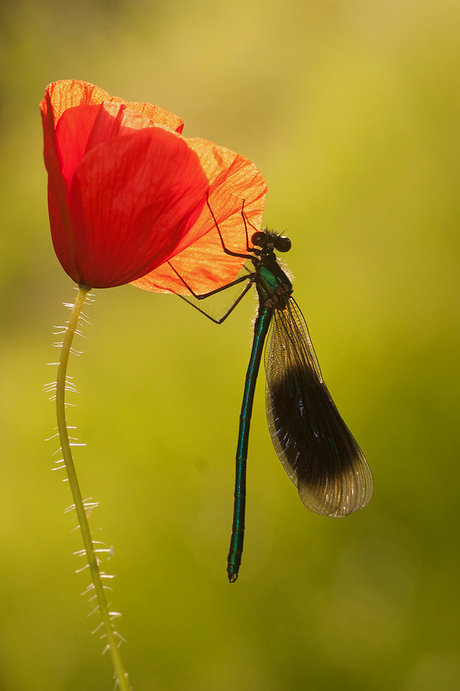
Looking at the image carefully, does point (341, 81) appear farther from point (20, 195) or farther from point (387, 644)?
point (387, 644)

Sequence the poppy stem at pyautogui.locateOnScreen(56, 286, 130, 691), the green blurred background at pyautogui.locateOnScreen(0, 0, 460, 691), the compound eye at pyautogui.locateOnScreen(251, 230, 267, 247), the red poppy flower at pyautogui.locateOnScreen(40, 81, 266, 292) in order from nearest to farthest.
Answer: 1. the poppy stem at pyautogui.locateOnScreen(56, 286, 130, 691)
2. the red poppy flower at pyautogui.locateOnScreen(40, 81, 266, 292)
3. the compound eye at pyautogui.locateOnScreen(251, 230, 267, 247)
4. the green blurred background at pyautogui.locateOnScreen(0, 0, 460, 691)

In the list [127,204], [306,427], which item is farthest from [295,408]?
[127,204]

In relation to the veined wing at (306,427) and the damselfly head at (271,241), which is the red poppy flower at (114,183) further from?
the veined wing at (306,427)

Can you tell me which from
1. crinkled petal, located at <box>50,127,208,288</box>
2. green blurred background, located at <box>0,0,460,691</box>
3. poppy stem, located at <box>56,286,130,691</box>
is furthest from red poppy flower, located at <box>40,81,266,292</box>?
green blurred background, located at <box>0,0,460,691</box>

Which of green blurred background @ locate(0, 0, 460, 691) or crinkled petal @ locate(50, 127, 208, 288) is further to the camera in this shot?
green blurred background @ locate(0, 0, 460, 691)

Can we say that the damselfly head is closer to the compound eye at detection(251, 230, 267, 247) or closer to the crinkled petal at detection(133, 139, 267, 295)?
the compound eye at detection(251, 230, 267, 247)

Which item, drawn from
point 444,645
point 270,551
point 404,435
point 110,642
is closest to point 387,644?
point 444,645
